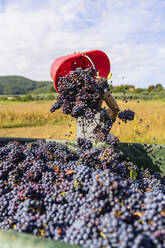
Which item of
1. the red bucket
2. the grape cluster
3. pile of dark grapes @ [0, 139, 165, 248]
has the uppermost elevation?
the red bucket

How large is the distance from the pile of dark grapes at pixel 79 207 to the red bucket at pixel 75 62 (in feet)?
3.14

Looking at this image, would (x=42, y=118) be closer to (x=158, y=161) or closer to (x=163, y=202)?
(x=158, y=161)

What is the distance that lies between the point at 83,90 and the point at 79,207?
3.29 feet

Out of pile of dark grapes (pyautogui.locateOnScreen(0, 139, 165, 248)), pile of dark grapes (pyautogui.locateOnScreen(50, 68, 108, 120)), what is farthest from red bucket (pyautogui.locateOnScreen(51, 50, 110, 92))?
pile of dark grapes (pyautogui.locateOnScreen(0, 139, 165, 248))

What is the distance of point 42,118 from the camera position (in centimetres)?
1391

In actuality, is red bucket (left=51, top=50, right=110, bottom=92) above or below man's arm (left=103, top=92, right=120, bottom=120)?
above

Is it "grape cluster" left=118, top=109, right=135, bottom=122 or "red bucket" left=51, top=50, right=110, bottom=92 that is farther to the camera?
"grape cluster" left=118, top=109, right=135, bottom=122

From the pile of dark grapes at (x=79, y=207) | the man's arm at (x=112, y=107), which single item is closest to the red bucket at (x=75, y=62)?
the man's arm at (x=112, y=107)

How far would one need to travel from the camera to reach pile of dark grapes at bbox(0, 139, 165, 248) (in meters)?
0.73

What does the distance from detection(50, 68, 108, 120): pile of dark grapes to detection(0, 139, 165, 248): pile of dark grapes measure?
55 centimetres

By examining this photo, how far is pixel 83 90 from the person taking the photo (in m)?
1.65

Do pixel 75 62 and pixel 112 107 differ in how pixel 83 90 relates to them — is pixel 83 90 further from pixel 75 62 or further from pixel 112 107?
pixel 112 107

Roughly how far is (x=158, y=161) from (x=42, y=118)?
12404mm

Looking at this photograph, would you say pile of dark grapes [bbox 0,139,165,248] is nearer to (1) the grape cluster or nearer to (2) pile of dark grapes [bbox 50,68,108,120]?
(2) pile of dark grapes [bbox 50,68,108,120]
